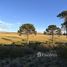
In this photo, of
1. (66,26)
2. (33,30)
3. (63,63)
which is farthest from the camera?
(33,30)

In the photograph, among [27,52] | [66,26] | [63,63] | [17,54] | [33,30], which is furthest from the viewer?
[33,30]

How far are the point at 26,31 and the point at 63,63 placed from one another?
204ft

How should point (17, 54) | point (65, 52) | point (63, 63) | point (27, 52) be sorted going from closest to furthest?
1. point (63, 63)
2. point (65, 52)
3. point (17, 54)
4. point (27, 52)

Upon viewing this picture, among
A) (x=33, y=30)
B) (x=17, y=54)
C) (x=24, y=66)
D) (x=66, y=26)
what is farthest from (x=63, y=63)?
(x=33, y=30)

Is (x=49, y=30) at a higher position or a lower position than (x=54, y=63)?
higher

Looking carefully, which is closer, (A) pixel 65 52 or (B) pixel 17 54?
(A) pixel 65 52

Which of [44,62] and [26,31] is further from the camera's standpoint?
[26,31]

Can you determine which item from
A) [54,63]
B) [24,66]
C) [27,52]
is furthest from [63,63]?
[27,52]

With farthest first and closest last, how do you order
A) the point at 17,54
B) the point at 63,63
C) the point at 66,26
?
the point at 66,26
the point at 17,54
the point at 63,63

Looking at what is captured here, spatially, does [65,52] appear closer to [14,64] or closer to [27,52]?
[14,64]

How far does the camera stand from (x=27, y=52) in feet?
79.4

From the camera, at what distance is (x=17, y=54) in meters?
22.2

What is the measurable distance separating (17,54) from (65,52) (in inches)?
274

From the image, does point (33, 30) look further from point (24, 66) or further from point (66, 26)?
point (24, 66)
